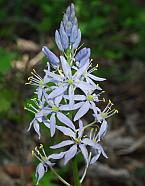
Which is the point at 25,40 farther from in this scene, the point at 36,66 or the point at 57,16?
the point at 36,66

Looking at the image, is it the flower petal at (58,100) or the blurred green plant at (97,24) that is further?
the blurred green plant at (97,24)

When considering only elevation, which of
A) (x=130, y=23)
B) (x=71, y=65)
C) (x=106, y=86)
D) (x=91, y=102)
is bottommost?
(x=91, y=102)

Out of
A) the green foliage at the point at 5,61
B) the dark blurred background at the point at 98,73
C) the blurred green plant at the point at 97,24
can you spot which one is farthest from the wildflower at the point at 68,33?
the blurred green plant at the point at 97,24

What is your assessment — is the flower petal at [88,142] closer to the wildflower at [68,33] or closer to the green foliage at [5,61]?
the wildflower at [68,33]

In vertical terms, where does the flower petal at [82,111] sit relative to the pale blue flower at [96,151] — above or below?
above

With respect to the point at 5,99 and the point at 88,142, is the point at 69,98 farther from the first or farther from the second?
the point at 5,99

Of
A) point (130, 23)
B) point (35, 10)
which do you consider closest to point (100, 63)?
point (130, 23)

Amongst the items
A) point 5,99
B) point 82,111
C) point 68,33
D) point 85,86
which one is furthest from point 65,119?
point 5,99

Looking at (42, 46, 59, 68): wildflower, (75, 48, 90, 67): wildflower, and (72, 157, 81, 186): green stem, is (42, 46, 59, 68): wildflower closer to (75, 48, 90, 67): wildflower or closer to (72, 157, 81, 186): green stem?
(75, 48, 90, 67): wildflower

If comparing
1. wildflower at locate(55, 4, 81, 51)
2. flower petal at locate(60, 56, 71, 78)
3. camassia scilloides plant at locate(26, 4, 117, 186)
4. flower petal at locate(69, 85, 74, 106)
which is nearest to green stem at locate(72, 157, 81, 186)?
camassia scilloides plant at locate(26, 4, 117, 186)
